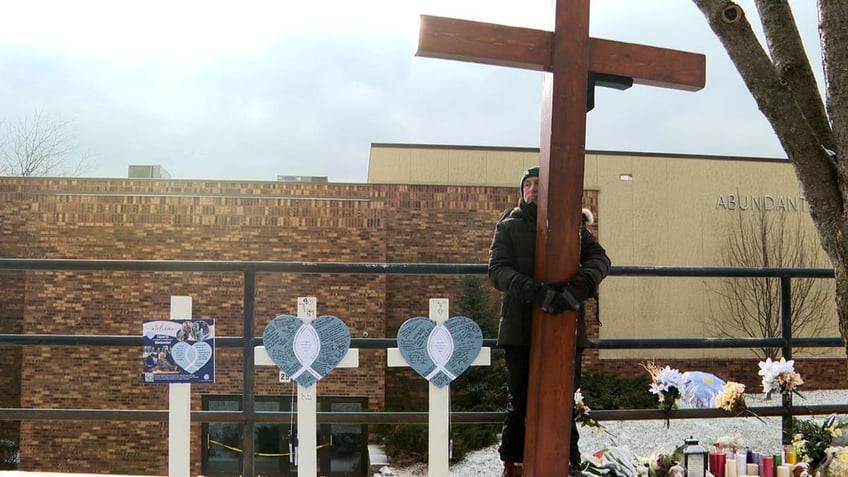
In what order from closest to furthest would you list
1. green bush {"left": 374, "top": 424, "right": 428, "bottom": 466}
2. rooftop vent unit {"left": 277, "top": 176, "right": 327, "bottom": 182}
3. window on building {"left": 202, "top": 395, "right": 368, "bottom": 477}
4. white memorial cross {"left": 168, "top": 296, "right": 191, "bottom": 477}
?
1. white memorial cross {"left": 168, "top": 296, "right": 191, "bottom": 477}
2. green bush {"left": 374, "top": 424, "right": 428, "bottom": 466}
3. window on building {"left": 202, "top": 395, "right": 368, "bottom": 477}
4. rooftop vent unit {"left": 277, "top": 176, "right": 327, "bottom": 182}

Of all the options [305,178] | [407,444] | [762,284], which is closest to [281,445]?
[407,444]

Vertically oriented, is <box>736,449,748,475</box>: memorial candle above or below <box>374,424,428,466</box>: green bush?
above

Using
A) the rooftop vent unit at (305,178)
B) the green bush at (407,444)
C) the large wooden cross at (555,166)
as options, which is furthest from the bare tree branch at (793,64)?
the rooftop vent unit at (305,178)

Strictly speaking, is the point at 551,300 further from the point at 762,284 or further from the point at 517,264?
the point at 762,284

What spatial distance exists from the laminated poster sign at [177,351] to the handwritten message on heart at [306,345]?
1.00 feet

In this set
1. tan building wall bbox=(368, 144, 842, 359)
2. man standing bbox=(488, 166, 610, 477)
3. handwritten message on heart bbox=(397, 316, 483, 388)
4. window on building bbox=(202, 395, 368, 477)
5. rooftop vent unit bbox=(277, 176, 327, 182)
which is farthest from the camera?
rooftop vent unit bbox=(277, 176, 327, 182)

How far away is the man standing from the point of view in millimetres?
3180

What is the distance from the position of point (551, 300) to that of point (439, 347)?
0.85 m

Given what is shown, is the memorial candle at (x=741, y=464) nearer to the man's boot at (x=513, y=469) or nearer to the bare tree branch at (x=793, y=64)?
A: the man's boot at (x=513, y=469)

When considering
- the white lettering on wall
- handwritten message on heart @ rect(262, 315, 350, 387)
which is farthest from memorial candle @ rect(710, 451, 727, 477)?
the white lettering on wall

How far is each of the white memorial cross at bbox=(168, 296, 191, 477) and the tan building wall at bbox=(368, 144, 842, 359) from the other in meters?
22.0

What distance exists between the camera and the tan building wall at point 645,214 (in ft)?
83.2

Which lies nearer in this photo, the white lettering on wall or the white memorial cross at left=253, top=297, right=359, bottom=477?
the white memorial cross at left=253, top=297, right=359, bottom=477

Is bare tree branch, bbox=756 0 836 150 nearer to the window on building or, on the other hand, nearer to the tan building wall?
the window on building
